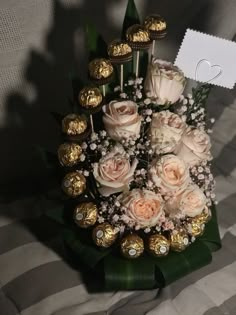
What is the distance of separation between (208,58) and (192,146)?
0.58ft

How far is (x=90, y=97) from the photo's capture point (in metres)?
0.77

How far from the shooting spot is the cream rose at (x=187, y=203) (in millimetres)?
803

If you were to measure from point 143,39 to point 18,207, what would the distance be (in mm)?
449

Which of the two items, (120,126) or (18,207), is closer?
(120,126)

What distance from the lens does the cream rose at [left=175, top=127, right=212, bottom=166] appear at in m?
0.81

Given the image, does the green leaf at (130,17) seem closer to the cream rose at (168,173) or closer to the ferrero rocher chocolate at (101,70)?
the ferrero rocher chocolate at (101,70)

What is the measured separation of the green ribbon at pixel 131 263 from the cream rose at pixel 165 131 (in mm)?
177

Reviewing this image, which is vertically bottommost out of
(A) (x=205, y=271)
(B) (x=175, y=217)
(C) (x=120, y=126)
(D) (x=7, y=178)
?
(D) (x=7, y=178)

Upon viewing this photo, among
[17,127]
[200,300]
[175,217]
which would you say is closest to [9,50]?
[17,127]

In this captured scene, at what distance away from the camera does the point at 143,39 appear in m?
0.79

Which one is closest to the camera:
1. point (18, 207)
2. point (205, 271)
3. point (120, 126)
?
point (120, 126)

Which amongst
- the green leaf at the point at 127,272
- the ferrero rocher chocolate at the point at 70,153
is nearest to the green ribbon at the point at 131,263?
the green leaf at the point at 127,272

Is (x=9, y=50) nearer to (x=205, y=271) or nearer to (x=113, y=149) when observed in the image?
(x=113, y=149)

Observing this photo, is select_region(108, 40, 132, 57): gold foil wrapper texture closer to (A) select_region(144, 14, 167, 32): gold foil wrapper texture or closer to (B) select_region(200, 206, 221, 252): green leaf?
(A) select_region(144, 14, 167, 32): gold foil wrapper texture
